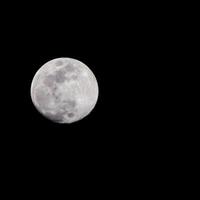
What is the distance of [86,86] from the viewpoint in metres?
6.77

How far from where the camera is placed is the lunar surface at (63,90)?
6.61m

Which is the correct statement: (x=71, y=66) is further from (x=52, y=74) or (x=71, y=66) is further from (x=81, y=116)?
(x=81, y=116)

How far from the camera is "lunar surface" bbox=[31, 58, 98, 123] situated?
6.61 m

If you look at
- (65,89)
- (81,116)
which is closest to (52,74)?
(65,89)

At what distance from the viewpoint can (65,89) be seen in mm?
6590

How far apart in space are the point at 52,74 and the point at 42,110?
2.00 ft

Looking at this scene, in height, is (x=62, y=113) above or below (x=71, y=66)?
below

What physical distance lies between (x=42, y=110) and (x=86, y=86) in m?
0.81

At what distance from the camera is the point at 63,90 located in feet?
21.6

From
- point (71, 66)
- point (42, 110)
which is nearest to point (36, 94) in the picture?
point (42, 110)

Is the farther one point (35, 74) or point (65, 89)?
point (35, 74)

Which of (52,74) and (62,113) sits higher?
(52,74)

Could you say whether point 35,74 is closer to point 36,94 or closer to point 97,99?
point 36,94

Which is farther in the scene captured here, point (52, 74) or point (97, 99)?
point (97, 99)
